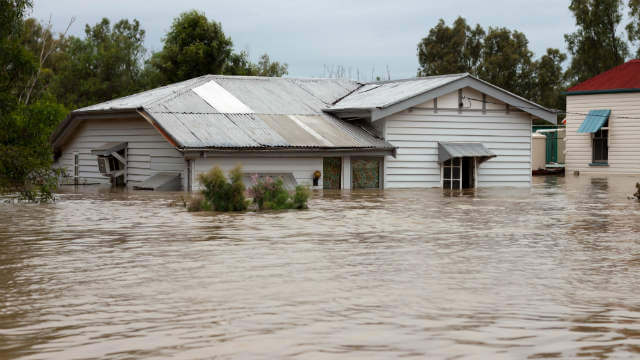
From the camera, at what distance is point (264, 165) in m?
32.7

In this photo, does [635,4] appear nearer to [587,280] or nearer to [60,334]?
[587,280]

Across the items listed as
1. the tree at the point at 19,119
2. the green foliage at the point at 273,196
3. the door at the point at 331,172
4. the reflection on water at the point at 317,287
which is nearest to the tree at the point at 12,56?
the tree at the point at 19,119

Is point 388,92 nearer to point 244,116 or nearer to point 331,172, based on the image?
point 331,172

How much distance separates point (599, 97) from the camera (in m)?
49.2

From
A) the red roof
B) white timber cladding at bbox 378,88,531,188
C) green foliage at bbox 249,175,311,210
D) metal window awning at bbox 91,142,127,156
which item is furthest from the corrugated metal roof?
the red roof

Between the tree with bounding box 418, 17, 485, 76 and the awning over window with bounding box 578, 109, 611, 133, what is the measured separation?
28.7m

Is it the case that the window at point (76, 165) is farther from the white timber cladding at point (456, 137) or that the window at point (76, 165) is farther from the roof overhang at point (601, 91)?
the roof overhang at point (601, 91)

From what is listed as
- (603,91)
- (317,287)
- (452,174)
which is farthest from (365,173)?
(317,287)

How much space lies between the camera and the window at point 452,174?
36.6 meters

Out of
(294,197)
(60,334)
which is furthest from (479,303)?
(294,197)

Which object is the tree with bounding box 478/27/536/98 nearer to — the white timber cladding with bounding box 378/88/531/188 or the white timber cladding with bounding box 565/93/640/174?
the white timber cladding with bounding box 565/93/640/174

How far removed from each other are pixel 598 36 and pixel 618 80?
605 inches

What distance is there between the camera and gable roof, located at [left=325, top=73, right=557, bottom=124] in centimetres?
3447

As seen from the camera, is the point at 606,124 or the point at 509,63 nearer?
the point at 606,124
